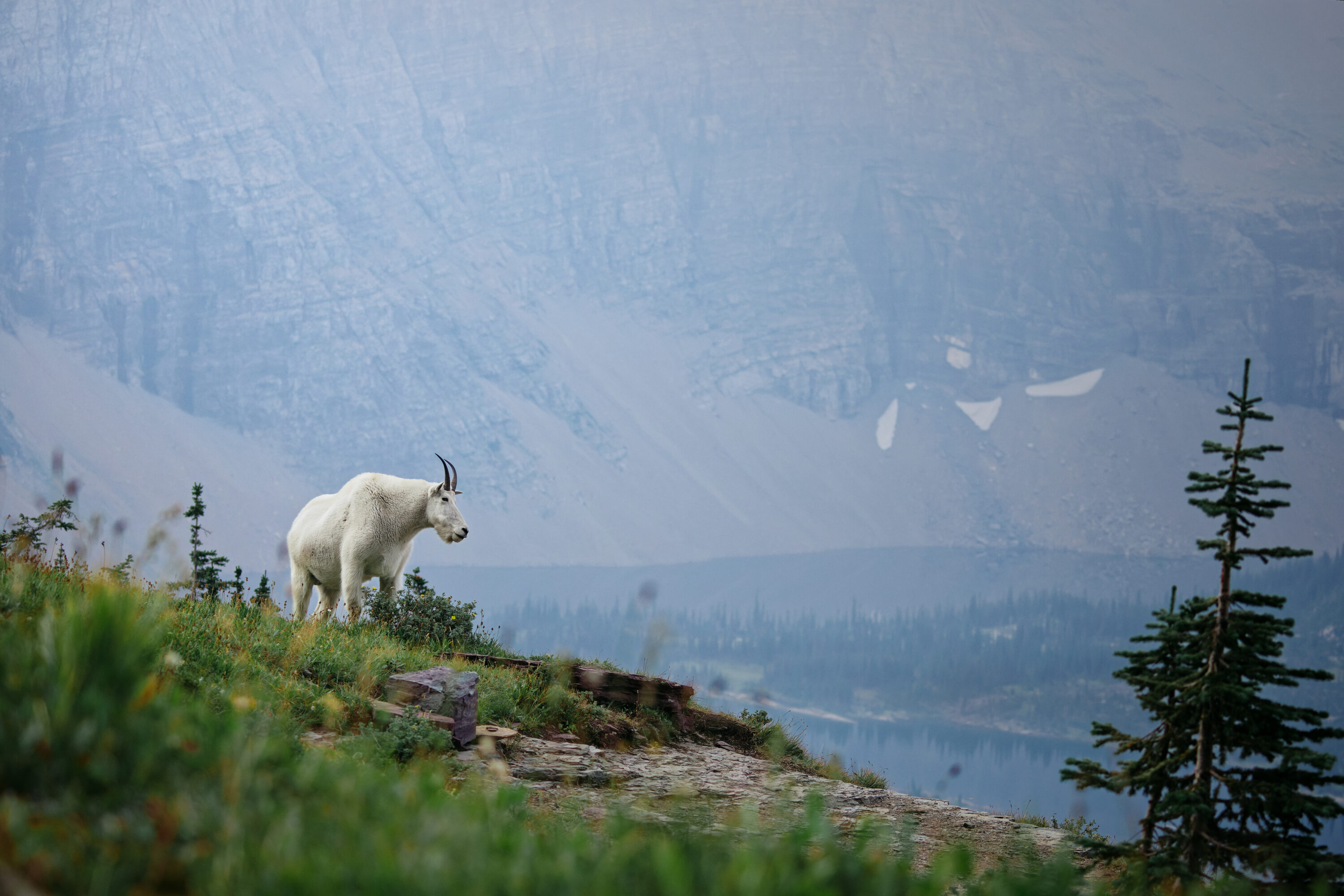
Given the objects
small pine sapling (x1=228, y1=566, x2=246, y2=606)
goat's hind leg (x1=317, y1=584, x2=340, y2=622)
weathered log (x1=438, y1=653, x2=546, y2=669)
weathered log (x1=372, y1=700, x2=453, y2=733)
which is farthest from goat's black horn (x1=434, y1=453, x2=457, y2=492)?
weathered log (x1=372, y1=700, x2=453, y2=733)

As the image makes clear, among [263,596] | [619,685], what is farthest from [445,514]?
[619,685]

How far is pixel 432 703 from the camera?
9.42 meters

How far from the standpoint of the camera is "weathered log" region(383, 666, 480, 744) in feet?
30.6

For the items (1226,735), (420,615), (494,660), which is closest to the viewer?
(1226,735)

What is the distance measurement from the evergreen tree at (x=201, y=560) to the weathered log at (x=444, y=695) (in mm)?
6187

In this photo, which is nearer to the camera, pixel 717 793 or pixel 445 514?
pixel 717 793

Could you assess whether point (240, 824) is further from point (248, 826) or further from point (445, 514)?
point (445, 514)

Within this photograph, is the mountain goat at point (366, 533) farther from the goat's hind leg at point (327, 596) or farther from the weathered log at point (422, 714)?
the weathered log at point (422, 714)

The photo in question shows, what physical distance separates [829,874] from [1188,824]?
21.7 ft

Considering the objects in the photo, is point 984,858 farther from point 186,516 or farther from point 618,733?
point 186,516

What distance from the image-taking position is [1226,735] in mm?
9250

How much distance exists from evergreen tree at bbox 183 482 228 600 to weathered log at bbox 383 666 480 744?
6.19m

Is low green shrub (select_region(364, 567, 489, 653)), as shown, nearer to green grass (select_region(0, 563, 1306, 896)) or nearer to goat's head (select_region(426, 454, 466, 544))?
goat's head (select_region(426, 454, 466, 544))

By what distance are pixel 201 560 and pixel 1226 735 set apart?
17.5 meters
